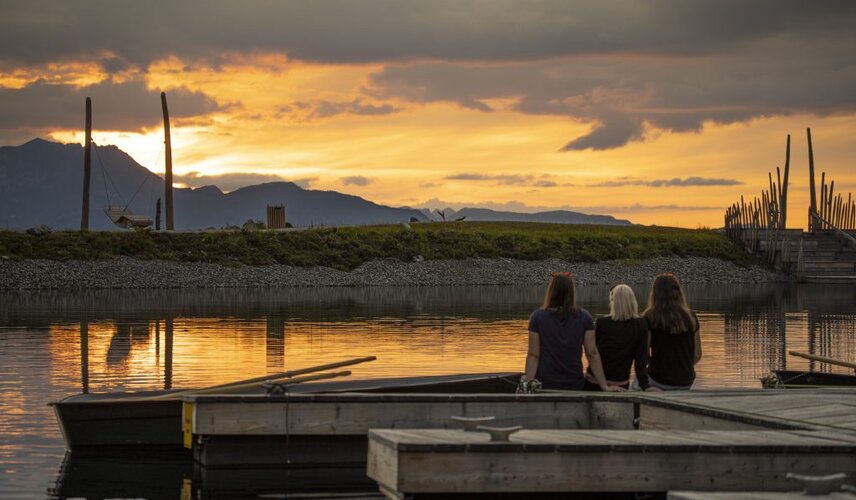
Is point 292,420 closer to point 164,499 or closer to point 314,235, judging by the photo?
point 164,499

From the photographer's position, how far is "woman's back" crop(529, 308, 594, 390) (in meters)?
14.7

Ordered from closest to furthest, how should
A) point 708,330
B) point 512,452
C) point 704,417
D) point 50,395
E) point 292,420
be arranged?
point 512,452
point 704,417
point 292,420
point 50,395
point 708,330

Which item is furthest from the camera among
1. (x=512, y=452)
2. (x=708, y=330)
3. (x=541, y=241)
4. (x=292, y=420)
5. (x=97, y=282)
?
(x=541, y=241)

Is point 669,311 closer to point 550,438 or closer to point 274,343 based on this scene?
point 550,438

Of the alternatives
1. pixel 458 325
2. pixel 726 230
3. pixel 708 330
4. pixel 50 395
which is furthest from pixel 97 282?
pixel 726 230

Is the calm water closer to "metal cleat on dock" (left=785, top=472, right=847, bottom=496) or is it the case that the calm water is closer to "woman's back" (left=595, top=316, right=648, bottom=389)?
"woman's back" (left=595, top=316, right=648, bottom=389)

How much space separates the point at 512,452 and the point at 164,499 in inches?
179

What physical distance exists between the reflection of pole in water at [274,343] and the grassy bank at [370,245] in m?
35.1

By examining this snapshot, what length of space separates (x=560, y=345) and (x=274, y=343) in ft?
58.4

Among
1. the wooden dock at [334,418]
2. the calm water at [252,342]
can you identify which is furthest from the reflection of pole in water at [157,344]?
the wooden dock at [334,418]

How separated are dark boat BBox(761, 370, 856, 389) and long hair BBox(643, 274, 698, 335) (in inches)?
114

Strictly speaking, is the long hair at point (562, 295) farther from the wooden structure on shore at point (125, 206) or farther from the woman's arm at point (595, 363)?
the wooden structure on shore at point (125, 206)

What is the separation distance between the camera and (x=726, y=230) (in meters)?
99.4

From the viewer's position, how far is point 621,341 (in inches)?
598
